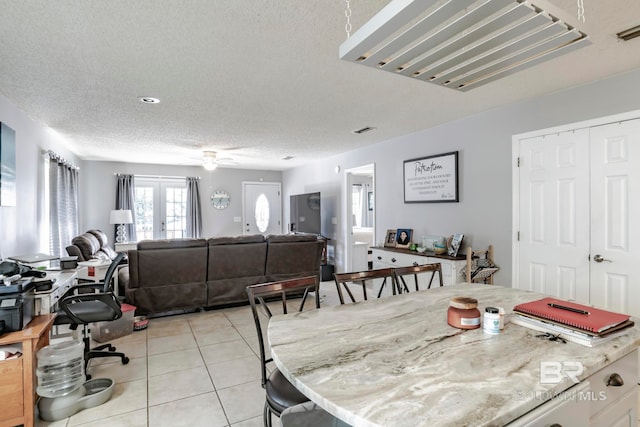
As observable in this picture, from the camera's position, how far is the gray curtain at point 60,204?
416 cm

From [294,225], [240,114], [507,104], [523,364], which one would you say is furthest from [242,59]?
[294,225]

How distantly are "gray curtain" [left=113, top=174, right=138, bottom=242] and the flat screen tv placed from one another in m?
3.52

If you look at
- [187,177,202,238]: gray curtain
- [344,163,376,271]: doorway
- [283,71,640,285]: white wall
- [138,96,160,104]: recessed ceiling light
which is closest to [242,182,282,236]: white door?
[187,177,202,238]: gray curtain

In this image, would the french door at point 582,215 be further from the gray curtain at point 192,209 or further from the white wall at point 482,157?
the gray curtain at point 192,209

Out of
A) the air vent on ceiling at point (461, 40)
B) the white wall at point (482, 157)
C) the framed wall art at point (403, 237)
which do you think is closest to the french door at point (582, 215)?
the white wall at point (482, 157)

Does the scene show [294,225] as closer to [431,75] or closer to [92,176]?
[92,176]

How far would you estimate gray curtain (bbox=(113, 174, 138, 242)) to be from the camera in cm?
696

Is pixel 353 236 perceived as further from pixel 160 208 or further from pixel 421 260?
pixel 160 208

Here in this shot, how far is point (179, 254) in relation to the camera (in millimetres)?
3902

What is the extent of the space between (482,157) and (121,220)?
6.68m

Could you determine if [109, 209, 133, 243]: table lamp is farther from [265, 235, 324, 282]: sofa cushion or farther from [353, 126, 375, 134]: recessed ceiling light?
[353, 126, 375, 134]: recessed ceiling light

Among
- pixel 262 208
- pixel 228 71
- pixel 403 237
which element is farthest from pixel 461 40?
pixel 262 208

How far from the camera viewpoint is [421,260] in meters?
3.83

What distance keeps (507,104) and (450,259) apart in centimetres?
172
